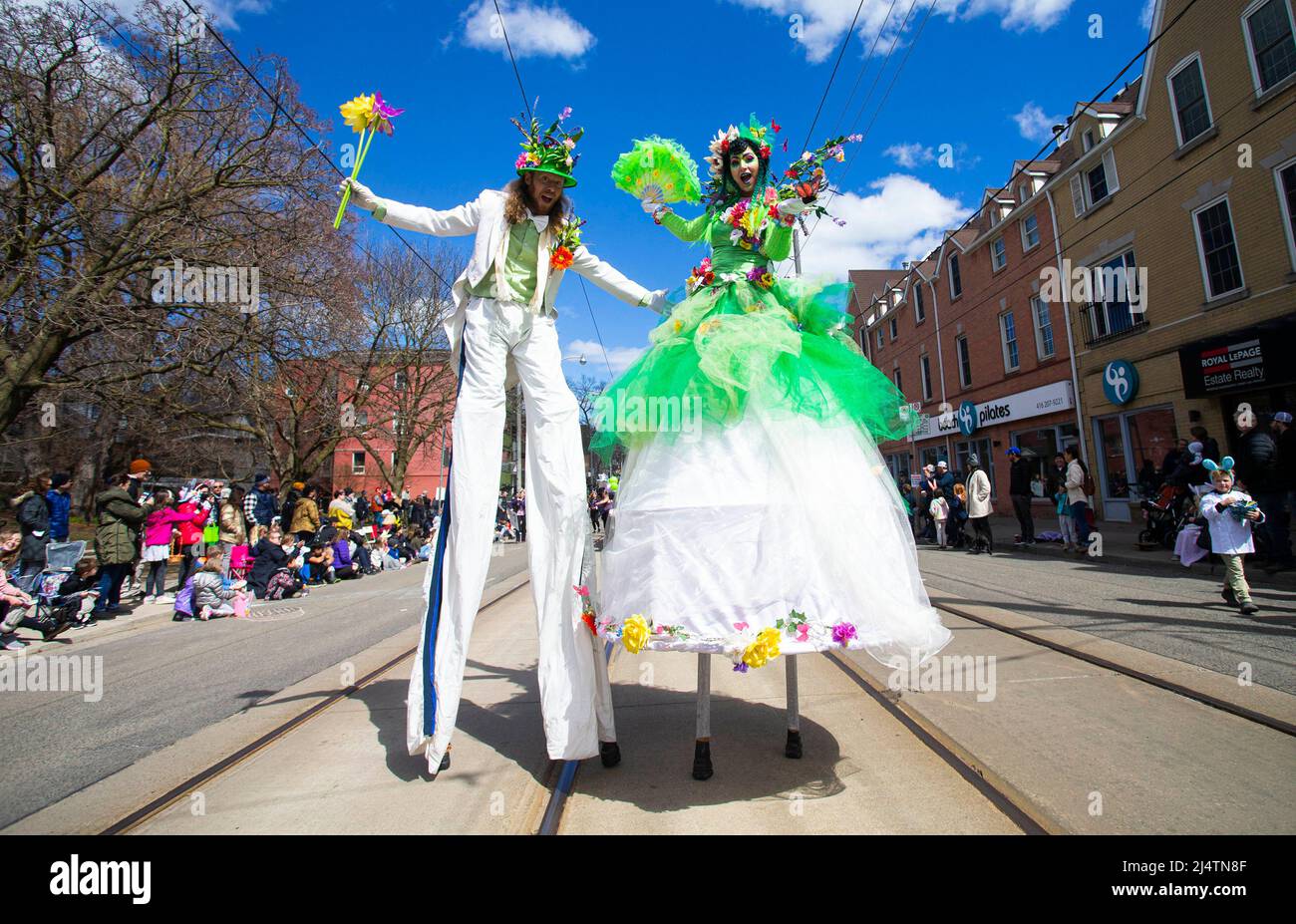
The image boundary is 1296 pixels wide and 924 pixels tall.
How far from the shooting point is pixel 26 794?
2502 mm

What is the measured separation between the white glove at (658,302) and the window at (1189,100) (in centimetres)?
1582

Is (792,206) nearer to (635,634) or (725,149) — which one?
(725,149)

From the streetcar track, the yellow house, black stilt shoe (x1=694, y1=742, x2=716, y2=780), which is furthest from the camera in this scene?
the yellow house

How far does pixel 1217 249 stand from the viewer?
1259 centimetres

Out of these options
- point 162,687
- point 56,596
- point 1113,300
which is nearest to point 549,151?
point 162,687

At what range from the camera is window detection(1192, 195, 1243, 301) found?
40.4 feet

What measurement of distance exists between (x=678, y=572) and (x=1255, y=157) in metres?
15.7

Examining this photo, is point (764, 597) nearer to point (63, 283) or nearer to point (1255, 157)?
point (63, 283)

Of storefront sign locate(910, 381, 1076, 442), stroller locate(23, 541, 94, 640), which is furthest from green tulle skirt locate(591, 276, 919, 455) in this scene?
storefront sign locate(910, 381, 1076, 442)

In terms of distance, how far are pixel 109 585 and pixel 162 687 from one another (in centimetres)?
485

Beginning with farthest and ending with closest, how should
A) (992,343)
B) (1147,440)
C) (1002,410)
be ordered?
1. (992,343)
2. (1002,410)
3. (1147,440)

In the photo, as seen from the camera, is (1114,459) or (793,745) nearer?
(793,745)

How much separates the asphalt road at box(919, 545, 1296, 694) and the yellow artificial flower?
513cm

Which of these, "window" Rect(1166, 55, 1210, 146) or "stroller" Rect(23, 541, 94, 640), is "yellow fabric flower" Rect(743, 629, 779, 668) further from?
"window" Rect(1166, 55, 1210, 146)
